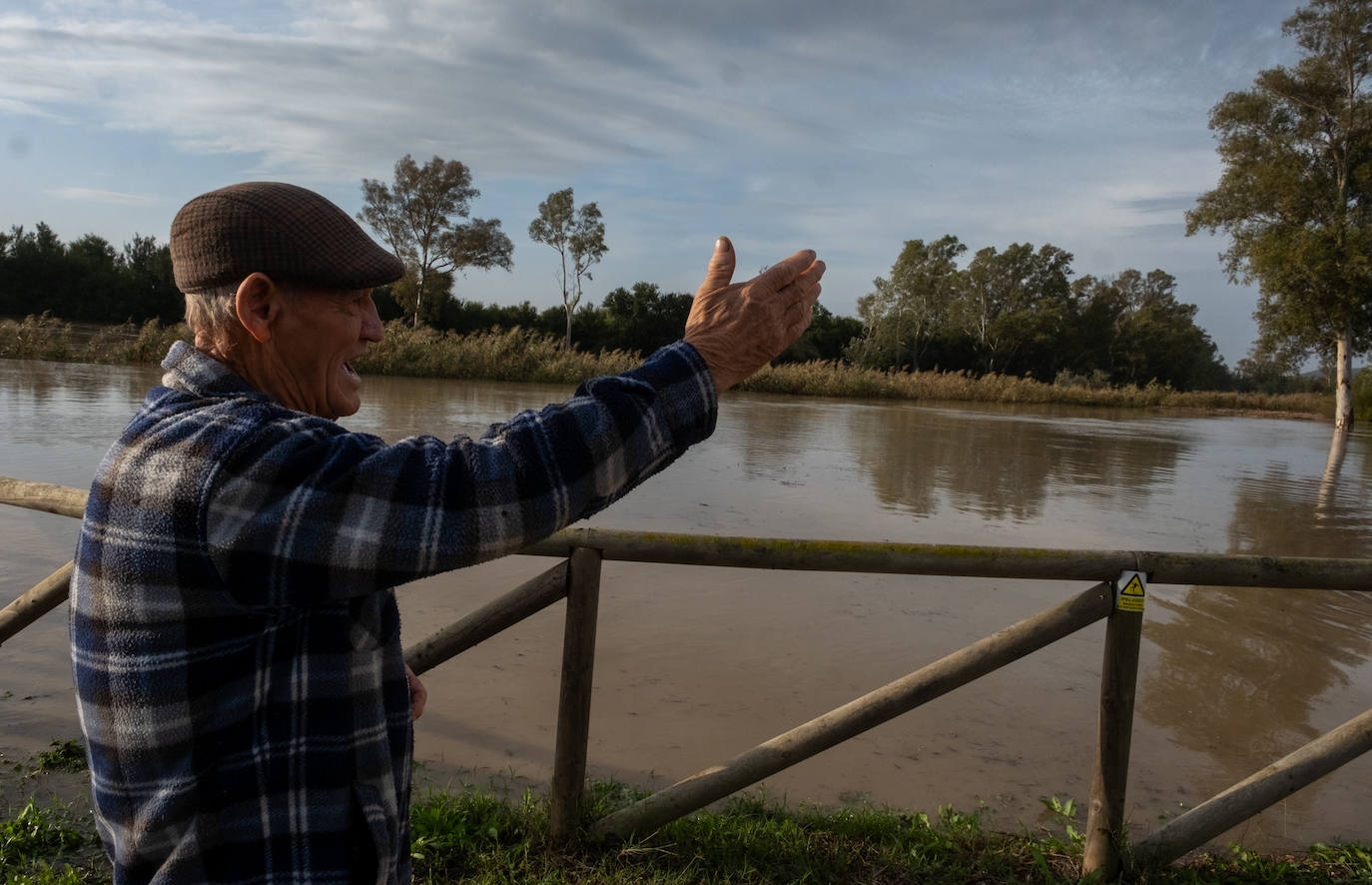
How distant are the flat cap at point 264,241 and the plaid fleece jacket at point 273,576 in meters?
0.13

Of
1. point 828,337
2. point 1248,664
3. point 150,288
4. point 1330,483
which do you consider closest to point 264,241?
point 1248,664

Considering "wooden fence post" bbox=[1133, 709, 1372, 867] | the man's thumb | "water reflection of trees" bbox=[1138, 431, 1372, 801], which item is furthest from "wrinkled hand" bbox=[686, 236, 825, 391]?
"water reflection of trees" bbox=[1138, 431, 1372, 801]

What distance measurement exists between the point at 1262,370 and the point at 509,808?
334ft

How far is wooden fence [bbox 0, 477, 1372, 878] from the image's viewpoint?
2867mm

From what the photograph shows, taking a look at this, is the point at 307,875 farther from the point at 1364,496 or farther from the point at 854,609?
the point at 1364,496

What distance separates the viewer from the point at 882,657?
5219 mm

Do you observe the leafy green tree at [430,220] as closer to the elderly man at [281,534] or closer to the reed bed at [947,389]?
the reed bed at [947,389]

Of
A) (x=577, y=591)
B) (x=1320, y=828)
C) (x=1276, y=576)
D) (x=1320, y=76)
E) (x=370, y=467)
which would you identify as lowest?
(x=1320, y=828)

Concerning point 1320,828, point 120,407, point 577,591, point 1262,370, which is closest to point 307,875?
point 577,591

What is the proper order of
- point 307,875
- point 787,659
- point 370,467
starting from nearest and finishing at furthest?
1. point 370,467
2. point 307,875
3. point 787,659

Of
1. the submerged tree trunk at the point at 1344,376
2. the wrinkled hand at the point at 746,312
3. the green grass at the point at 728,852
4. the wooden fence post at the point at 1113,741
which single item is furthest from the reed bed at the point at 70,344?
the submerged tree trunk at the point at 1344,376

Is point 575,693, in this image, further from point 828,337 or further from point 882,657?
point 828,337

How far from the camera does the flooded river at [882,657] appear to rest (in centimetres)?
389

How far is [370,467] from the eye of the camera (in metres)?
1.08
